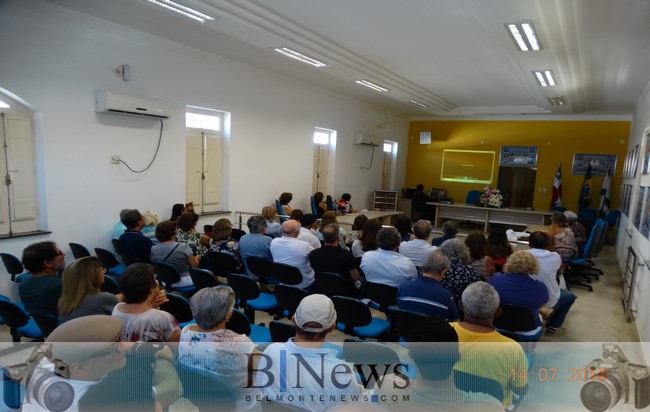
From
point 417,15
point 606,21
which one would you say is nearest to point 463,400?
point 417,15

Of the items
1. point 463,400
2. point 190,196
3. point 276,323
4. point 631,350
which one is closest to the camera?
point 463,400

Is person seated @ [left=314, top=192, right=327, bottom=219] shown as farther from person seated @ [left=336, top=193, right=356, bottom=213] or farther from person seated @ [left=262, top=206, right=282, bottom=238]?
person seated @ [left=262, top=206, right=282, bottom=238]

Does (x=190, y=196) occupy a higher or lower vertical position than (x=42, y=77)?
lower

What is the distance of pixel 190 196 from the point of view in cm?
653

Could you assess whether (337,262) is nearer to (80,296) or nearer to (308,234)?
(308,234)

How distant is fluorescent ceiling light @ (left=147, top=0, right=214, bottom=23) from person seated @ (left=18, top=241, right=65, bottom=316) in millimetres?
2849

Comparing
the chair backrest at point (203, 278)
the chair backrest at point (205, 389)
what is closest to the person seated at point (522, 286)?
the chair backrest at point (205, 389)

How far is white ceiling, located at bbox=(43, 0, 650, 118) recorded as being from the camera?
13.7ft

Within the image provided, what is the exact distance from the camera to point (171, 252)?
3.86 m

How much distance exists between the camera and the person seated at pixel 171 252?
3863 mm

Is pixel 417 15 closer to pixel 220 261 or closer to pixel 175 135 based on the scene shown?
pixel 220 261

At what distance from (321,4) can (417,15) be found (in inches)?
42.9

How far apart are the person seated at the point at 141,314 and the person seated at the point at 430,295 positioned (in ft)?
5.00

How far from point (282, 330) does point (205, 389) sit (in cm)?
65
